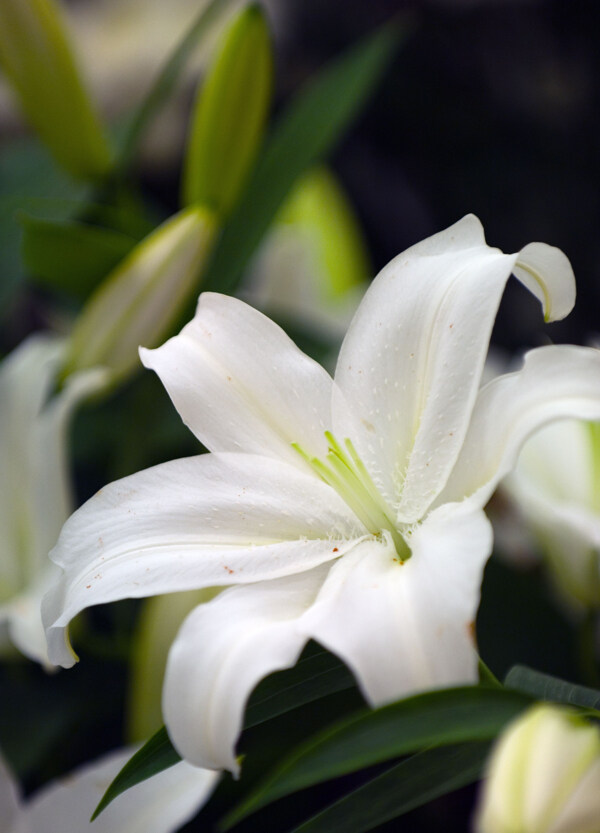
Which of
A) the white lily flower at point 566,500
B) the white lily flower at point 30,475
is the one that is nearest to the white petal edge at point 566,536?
the white lily flower at point 566,500

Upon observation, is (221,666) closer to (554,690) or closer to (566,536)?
(554,690)

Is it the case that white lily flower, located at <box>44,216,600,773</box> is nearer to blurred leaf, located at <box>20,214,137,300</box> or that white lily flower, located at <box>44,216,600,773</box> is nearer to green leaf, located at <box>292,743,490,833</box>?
green leaf, located at <box>292,743,490,833</box>

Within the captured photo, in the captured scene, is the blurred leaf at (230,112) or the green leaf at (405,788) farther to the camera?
the blurred leaf at (230,112)

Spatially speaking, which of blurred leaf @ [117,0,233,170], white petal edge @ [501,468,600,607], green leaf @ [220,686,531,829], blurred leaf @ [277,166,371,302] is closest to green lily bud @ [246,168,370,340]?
blurred leaf @ [277,166,371,302]

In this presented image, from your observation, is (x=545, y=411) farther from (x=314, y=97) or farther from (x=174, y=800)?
(x=314, y=97)

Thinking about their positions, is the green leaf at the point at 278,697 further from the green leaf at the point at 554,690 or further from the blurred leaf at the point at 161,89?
the blurred leaf at the point at 161,89

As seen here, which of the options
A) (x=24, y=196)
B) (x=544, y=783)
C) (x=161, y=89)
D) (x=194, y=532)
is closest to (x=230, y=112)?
(x=161, y=89)
